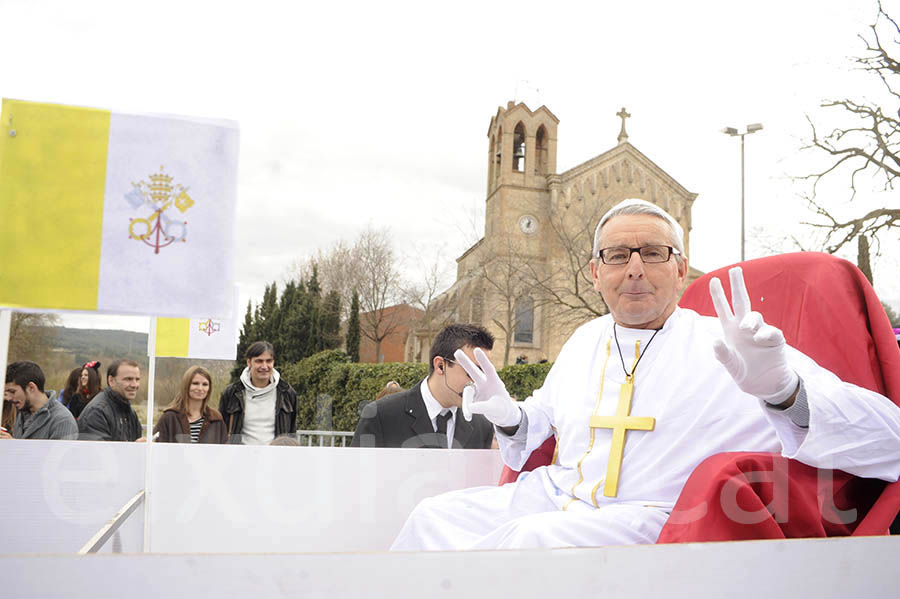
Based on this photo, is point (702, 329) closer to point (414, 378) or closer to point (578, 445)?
point (578, 445)

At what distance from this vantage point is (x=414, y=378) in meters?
12.9

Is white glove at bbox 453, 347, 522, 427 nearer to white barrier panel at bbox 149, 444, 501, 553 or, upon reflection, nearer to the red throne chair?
white barrier panel at bbox 149, 444, 501, 553

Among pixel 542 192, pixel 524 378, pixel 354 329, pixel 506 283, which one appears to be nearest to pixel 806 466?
pixel 524 378

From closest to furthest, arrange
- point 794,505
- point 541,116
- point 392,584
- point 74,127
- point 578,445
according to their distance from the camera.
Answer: point 392,584, point 794,505, point 74,127, point 578,445, point 541,116

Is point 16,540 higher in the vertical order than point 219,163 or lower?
lower

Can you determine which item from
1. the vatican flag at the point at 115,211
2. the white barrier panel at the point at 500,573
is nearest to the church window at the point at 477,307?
the vatican flag at the point at 115,211

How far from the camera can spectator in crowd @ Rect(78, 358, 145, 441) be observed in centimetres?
375

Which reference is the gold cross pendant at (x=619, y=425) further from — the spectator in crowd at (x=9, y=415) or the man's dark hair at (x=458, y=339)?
the spectator in crowd at (x=9, y=415)

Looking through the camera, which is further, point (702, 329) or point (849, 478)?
point (702, 329)

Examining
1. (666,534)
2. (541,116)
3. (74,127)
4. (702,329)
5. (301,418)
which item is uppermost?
(541,116)

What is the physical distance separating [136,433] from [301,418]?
14.0 meters

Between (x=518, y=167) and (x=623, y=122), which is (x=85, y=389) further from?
(x=623, y=122)

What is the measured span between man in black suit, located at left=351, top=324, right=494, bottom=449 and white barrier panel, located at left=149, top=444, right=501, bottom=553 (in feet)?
2.81

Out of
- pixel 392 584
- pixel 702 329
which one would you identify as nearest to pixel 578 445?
pixel 702 329
